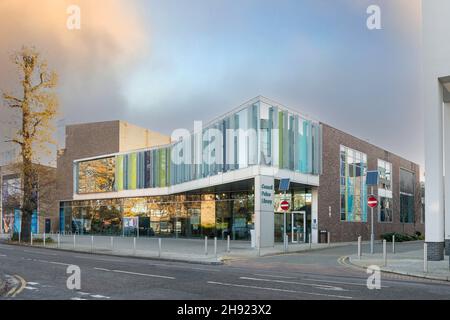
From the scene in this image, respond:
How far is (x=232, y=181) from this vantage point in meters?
33.3

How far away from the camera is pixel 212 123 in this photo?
3566 cm

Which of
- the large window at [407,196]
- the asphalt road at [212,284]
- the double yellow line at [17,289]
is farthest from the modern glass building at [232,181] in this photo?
the double yellow line at [17,289]

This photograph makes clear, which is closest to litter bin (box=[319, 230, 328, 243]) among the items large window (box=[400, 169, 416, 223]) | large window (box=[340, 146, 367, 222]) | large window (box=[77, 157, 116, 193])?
large window (box=[340, 146, 367, 222])

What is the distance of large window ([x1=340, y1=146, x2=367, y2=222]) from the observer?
43.2 metres

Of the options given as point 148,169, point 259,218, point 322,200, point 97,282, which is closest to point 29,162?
point 148,169

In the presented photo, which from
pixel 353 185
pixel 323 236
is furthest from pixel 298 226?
pixel 353 185

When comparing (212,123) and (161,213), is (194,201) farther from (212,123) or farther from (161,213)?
(212,123)

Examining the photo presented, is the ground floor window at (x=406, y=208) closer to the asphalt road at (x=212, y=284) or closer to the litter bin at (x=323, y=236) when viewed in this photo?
the litter bin at (x=323, y=236)

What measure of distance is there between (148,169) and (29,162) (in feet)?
42.8

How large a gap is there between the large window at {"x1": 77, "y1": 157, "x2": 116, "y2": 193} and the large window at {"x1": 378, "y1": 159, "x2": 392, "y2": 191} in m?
27.7

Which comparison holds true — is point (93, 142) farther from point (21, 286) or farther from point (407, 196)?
point (21, 286)

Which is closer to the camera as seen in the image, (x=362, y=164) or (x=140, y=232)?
(x=362, y=164)

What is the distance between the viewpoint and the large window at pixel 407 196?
59219mm

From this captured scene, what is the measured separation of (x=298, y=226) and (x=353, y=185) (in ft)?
30.5
